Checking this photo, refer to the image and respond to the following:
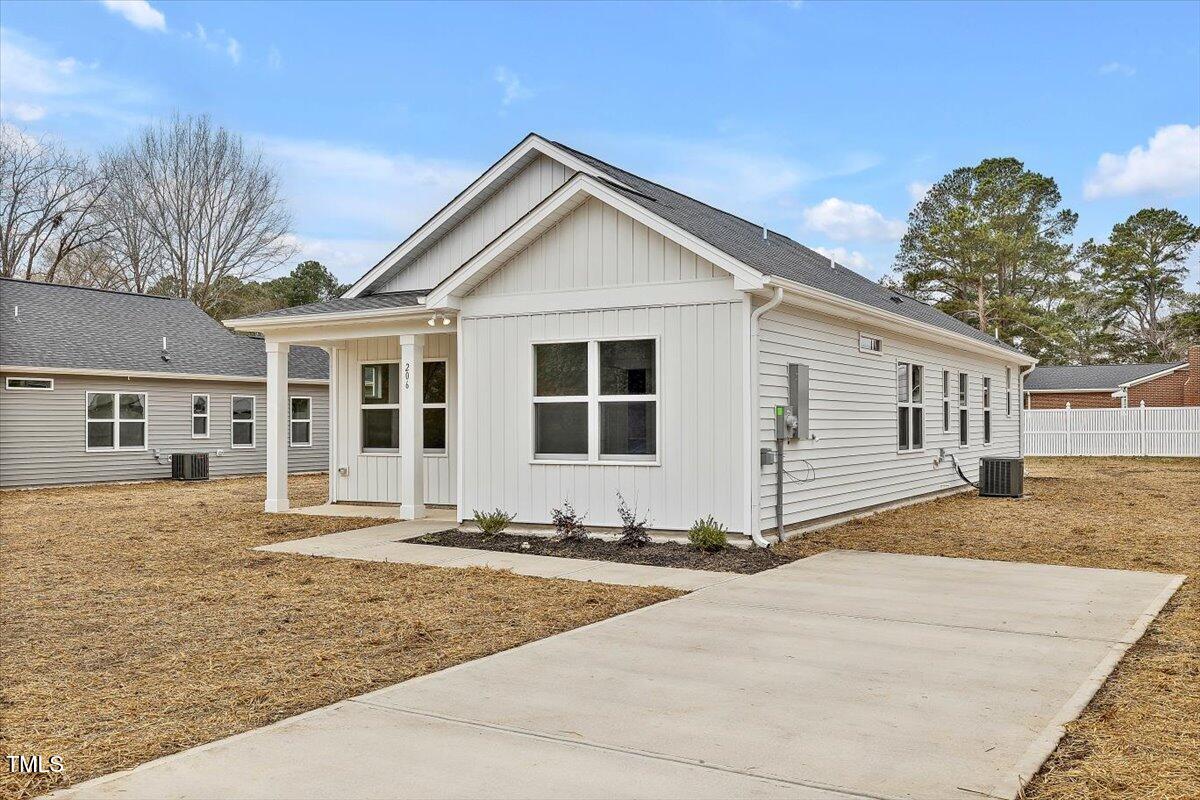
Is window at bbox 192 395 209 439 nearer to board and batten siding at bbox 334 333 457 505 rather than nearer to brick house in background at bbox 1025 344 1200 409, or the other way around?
board and batten siding at bbox 334 333 457 505

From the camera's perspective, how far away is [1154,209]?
151 feet

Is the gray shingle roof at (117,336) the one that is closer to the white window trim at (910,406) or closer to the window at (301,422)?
the window at (301,422)

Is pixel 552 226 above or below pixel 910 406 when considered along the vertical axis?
above

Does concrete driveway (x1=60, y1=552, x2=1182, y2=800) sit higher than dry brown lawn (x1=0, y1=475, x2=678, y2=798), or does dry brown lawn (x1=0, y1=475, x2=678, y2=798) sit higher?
concrete driveway (x1=60, y1=552, x2=1182, y2=800)

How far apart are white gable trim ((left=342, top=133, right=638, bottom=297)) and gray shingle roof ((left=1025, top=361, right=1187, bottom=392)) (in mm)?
30238

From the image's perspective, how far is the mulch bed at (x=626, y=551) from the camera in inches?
361

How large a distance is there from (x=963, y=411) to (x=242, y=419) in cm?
1682

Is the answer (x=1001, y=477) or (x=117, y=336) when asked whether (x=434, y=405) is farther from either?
(x=117, y=336)

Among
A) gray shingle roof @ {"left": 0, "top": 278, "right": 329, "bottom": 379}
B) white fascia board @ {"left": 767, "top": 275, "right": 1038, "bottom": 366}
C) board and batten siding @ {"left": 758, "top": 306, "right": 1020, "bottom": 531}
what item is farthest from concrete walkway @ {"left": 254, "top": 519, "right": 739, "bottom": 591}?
gray shingle roof @ {"left": 0, "top": 278, "right": 329, "bottom": 379}

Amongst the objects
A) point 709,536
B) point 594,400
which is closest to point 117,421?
point 594,400

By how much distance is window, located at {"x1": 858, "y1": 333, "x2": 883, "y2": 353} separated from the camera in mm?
12695

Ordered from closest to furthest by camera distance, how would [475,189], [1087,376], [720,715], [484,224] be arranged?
[720,715], [475,189], [484,224], [1087,376]

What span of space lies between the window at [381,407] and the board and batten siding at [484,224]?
1.49 metres

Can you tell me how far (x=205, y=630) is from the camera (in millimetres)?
6496
